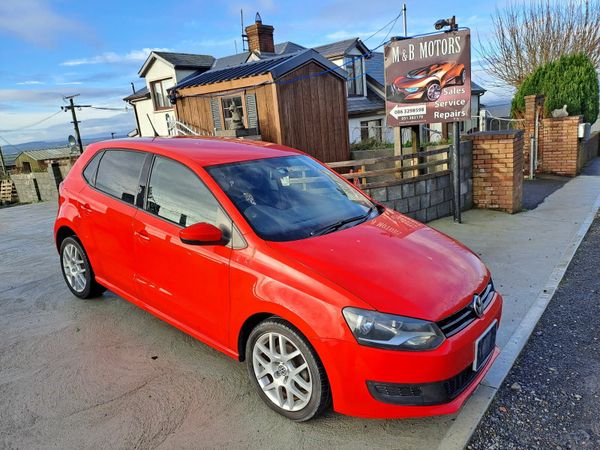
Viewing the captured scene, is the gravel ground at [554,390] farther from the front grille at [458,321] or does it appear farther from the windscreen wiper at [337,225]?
the windscreen wiper at [337,225]

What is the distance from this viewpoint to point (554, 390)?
277cm

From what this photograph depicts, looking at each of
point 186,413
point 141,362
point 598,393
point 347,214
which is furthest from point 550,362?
point 141,362

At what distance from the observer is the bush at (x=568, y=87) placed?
13094 mm

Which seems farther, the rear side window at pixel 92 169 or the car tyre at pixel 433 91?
the car tyre at pixel 433 91

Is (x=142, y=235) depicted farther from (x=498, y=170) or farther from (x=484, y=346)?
(x=498, y=170)

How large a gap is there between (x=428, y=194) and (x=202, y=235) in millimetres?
5175

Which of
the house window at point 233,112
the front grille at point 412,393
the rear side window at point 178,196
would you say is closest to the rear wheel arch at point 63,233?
the rear side window at point 178,196

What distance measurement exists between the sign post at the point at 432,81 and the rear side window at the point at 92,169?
188 inches

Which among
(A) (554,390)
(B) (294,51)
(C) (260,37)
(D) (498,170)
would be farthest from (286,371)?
(B) (294,51)

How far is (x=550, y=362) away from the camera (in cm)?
308

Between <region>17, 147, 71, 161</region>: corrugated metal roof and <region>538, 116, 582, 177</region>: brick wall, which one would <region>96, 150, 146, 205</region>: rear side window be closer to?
<region>538, 116, 582, 177</region>: brick wall

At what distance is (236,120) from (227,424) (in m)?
10.7

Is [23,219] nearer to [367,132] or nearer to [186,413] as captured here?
[186,413]

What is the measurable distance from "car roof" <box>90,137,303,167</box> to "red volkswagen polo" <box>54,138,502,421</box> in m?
0.02
